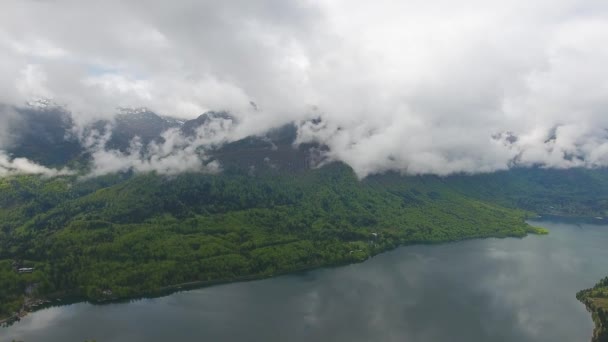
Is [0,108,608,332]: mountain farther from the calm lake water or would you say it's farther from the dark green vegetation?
the dark green vegetation

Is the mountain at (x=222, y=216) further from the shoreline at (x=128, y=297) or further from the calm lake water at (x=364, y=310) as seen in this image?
the calm lake water at (x=364, y=310)

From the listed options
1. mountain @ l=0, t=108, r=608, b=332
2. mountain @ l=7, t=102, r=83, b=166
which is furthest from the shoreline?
mountain @ l=7, t=102, r=83, b=166

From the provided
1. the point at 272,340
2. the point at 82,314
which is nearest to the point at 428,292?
the point at 272,340

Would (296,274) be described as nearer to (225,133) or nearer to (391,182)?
(391,182)

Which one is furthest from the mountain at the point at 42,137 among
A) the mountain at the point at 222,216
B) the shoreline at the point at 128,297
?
the shoreline at the point at 128,297

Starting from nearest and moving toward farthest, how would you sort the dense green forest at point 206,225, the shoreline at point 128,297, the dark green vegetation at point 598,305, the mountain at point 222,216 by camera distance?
the dark green vegetation at point 598,305 → the shoreline at point 128,297 → the dense green forest at point 206,225 → the mountain at point 222,216

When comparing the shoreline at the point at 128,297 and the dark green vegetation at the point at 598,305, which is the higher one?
the shoreline at the point at 128,297
